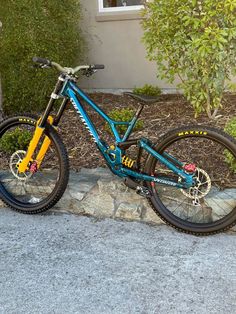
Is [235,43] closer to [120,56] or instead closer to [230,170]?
[230,170]

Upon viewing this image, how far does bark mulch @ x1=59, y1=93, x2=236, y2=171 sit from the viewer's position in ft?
15.8

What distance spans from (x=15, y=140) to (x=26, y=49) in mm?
2045

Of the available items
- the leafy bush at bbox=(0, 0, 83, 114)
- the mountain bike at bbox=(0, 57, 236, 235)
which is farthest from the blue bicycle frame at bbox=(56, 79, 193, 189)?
the leafy bush at bbox=(0, 0, 83, 114)

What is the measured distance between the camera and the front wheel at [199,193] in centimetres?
345

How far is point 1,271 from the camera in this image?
3.14 m

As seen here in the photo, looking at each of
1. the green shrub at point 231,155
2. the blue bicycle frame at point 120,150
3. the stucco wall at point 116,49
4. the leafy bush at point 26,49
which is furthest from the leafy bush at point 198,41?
the stucco wall at point 116,49

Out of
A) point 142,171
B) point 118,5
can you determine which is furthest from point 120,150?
point 118,5

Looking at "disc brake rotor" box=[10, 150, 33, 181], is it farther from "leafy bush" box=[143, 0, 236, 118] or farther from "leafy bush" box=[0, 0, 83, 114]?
"leafy bush" box=[0, 0, 83, 114]

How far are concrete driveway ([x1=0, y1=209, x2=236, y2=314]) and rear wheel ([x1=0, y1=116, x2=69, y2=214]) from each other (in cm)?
17

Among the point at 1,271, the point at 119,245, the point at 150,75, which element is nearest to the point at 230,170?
the point at 119,245

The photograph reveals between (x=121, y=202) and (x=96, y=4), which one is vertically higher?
(x=96, y=4)

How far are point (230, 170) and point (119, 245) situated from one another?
4.30ft

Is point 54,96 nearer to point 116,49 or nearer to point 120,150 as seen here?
point 120,150

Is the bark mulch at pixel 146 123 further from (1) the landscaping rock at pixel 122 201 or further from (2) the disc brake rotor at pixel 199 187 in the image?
(2) the disc brake rotor at pixel 199 187
